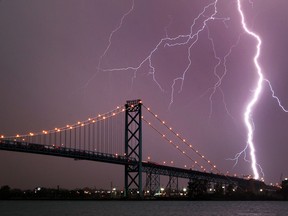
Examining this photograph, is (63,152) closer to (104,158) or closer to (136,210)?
(104,158)

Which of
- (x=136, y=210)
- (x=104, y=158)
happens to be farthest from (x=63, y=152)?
(x=136, y=210)

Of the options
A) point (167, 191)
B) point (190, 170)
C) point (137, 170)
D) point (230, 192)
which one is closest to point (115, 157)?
point (137, 170)

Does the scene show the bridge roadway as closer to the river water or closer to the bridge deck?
the bridge deck

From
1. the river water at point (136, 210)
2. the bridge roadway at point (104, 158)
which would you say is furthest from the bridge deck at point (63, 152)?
the river water at point (136, 210)

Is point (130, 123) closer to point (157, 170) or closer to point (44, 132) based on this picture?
point (157, 170)

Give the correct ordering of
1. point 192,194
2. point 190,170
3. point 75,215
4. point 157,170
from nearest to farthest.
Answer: point 75,215 < point 157,170 < point 190,170 < point 192,194

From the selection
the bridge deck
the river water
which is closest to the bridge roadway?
the bridge deck

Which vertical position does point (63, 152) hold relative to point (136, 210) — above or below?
above

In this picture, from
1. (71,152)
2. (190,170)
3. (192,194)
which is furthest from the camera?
(192,194)
